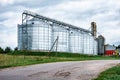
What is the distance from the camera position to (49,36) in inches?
2881

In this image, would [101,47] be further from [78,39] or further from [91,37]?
[78,39]

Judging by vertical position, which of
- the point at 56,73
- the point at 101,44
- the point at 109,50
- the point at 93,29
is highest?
the point at 93,29

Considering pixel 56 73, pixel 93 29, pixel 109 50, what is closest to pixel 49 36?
pixel 93 29

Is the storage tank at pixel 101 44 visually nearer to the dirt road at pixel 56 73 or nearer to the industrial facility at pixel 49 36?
the industrial facility at pixel 49 36

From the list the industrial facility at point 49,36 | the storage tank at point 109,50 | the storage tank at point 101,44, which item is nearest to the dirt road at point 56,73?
the industrial facility at point 49,36

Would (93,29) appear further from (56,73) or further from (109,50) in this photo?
(56,73)

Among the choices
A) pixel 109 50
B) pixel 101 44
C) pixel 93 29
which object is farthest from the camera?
pixel 109 50

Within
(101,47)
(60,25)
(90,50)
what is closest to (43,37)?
(60,25)

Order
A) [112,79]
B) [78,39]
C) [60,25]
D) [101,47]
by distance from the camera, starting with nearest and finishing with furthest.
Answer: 1. [112,79]
2. [60,25]
3. [78,39]
4. [101,47]

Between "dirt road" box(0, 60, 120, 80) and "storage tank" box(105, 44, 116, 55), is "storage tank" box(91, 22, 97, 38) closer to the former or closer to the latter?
"storage tank" box(105, 44, 116, 55)

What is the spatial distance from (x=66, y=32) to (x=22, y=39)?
12.6 meters

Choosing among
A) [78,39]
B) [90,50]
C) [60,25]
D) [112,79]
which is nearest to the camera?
[112,79]

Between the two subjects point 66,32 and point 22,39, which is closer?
point 22,39

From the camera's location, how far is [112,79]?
1555cm
